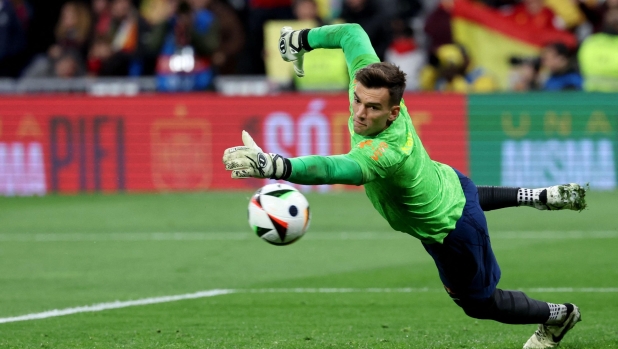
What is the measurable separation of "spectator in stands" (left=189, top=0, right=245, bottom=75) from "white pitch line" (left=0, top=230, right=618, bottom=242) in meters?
6.46

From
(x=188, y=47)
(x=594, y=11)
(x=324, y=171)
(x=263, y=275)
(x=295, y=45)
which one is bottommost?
(x=263, y=275)

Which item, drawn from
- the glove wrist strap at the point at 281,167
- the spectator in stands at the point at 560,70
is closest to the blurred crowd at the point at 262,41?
the spectator in stands at the point at 560,70

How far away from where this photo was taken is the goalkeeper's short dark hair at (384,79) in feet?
22.0

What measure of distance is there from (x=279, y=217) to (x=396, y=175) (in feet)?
2.43

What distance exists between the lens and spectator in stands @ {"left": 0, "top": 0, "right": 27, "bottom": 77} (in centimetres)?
2167

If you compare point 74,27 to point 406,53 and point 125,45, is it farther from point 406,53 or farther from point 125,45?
point 406,53

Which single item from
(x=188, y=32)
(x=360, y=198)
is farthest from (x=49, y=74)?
(x=360, y=198)

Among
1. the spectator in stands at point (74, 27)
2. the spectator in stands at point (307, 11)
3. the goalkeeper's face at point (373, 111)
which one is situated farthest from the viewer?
the spectator in stands at point (74, 27)

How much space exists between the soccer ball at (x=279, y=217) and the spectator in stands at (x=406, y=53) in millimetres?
12689

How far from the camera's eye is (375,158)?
644 centimetres

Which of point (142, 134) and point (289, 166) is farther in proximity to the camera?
point (142, 134)

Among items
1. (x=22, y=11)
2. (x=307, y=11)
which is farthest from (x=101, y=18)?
(x=307, y=11)

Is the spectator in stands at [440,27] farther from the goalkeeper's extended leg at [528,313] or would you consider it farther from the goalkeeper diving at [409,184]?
the goalkeeper's extended leg at [528,313]

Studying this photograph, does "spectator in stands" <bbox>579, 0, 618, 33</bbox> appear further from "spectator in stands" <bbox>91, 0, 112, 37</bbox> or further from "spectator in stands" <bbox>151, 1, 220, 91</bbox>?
"spectator in stands" <bbox>91, 0, 112, 37</bbox>
